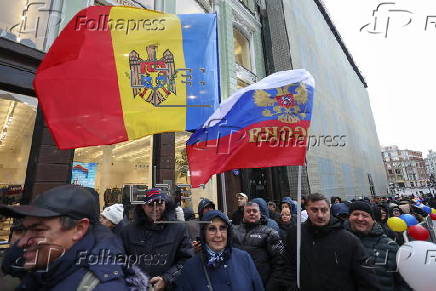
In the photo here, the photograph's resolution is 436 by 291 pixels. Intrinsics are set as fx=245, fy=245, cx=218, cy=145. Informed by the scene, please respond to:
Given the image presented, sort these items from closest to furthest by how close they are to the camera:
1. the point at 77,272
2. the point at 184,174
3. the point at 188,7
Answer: the point at 77,272, the point at 184,174, the point at 188,7

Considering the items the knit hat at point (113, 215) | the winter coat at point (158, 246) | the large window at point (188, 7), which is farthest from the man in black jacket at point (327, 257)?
the large window at point (188, 7)

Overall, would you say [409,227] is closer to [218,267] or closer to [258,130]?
[258,130]

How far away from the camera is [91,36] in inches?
114

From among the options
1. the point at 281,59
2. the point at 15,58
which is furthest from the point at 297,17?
the point at 15,58

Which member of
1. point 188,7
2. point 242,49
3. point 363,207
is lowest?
point 363,207

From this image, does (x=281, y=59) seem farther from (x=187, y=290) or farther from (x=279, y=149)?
(x=187, y=290)

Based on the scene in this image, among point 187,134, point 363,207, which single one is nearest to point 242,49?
point 187,134

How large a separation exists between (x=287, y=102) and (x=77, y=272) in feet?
8.86

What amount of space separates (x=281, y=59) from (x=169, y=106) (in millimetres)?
12211

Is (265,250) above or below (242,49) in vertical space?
below

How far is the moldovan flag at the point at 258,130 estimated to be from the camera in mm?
2869

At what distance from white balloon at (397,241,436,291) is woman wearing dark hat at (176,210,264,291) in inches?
50.8

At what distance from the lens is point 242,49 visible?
13.7m

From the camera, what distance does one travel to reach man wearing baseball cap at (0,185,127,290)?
3.59 feet
